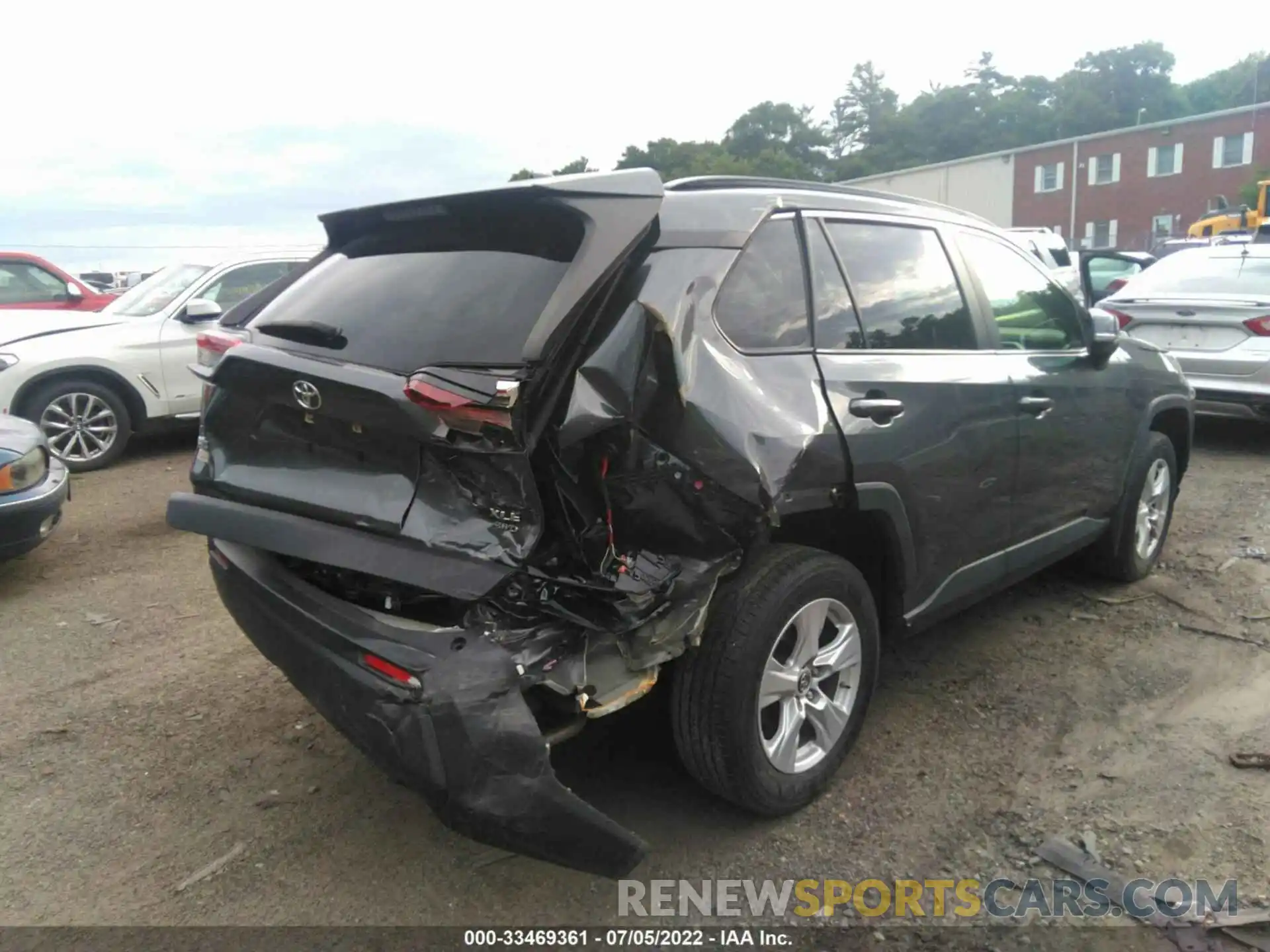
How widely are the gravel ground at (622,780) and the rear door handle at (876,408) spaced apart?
3.97ft

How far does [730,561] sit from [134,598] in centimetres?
368

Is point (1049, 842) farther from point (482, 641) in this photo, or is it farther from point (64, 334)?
point (64, 334)

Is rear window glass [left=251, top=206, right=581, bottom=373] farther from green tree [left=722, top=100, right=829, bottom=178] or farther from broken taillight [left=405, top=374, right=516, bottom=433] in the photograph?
green tree [left=722, top=100, right=829, bottom=178]

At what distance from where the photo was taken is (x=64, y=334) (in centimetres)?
788

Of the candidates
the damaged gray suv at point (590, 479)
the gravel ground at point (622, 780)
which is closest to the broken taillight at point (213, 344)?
the gravel ground at point (622, 780)

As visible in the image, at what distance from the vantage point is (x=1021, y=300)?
4.04 metres

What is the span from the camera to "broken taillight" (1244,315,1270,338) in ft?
23.9

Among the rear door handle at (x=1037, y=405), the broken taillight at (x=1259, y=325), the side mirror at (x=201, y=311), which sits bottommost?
the broken taillight at (x=1259, y=325)

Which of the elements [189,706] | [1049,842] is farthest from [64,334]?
[1049,842]

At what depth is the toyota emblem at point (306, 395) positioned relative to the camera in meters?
2.65

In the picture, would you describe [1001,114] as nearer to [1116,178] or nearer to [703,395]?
[1116,178]

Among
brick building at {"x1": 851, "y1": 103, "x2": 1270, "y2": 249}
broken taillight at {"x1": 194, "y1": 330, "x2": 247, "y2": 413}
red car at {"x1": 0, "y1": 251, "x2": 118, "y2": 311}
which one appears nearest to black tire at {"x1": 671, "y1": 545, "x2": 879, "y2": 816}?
broken taillight at {"x1": 194, "y1": 330, "x2": 247, "y2": 413}

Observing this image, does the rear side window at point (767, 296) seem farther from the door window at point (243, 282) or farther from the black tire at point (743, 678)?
the door window at point (243, 282)

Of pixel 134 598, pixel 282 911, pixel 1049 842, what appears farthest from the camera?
pixel 134 598
